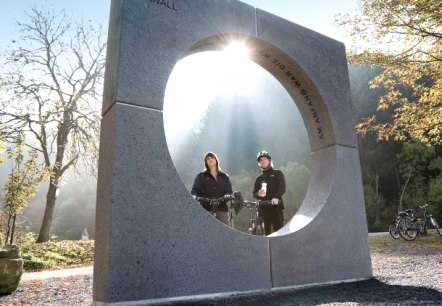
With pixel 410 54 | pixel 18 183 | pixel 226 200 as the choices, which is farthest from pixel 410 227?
pixel 18 183

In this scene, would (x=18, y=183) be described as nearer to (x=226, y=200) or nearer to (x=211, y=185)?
(x=211, y=185)

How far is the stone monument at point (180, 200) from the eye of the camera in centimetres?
310

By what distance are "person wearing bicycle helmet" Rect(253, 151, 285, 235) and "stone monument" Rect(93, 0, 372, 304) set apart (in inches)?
23.8

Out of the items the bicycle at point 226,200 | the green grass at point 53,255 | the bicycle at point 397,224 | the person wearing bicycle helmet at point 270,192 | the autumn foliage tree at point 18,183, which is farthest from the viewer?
the bicycle at point 397,224

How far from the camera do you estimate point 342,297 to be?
360 cm

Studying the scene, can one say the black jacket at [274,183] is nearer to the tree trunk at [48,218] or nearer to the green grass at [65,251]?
the green grass at [65,251]

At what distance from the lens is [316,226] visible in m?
4.34

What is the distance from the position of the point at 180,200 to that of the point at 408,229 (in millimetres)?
11960

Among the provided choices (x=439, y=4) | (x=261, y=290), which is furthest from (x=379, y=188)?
(x=261, y=290)

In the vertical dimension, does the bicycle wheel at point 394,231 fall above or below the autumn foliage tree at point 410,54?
below

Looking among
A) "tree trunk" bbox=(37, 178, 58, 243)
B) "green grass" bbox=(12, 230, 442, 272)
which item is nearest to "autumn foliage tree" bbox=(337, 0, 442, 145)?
"green grass" bbox=(12, 230, 442, 272)

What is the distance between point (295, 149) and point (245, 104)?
9.24 metres

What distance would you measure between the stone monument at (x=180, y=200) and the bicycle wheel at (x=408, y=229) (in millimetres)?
9210

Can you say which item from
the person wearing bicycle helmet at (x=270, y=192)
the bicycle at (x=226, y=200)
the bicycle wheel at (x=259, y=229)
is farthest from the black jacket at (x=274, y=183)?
the bicycle at (x=226, y=200)
